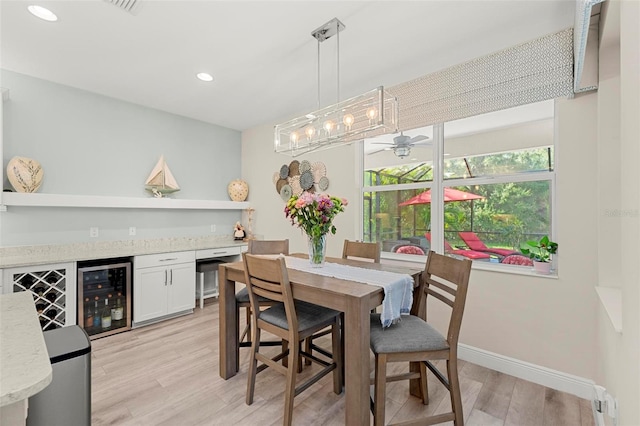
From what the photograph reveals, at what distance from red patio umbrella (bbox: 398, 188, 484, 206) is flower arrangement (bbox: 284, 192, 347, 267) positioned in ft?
3.67

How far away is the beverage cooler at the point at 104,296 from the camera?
2.92m

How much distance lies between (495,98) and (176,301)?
3864 mm

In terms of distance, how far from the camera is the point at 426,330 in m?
1.74

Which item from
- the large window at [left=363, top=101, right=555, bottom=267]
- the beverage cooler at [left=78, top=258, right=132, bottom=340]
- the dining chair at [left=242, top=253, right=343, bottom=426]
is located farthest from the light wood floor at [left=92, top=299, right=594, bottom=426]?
the large window at [left=363, top=101, right=555, bottom=267]

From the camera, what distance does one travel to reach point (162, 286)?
3.39 meters

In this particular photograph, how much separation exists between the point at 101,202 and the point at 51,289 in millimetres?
1006

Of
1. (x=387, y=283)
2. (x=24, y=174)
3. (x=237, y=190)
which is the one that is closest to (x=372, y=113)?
(x=387, y=283)

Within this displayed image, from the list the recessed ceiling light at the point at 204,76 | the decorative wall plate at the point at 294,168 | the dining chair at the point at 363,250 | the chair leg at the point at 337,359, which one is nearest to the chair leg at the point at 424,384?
the chair leg at the point at 337,359

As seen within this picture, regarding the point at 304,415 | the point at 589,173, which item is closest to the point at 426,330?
the point at 304,415

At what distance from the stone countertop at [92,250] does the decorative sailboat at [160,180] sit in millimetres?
652

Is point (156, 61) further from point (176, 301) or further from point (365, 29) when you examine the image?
point (176, 301)

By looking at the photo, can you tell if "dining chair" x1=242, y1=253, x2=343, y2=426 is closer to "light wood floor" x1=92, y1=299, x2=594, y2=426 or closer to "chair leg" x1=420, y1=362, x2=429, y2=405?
"light wood floor" x1=92, y1=299, x2=594, y2=426

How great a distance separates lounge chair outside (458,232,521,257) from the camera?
2.59 m

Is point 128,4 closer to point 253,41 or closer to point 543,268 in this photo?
point 253,41
